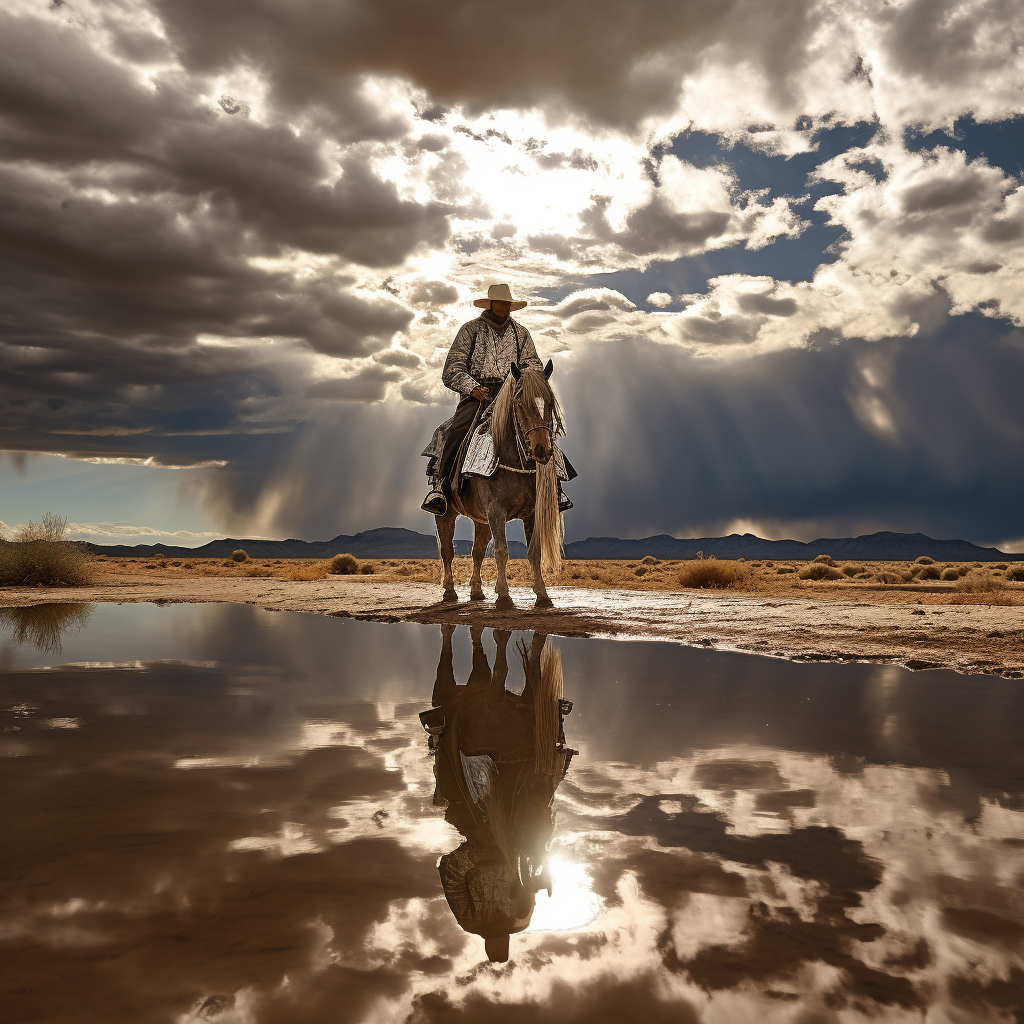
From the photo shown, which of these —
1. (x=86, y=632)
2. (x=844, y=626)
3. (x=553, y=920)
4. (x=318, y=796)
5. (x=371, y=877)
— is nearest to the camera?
(x=553, y=920)

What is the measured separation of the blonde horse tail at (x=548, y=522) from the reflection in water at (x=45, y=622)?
5.52 metres

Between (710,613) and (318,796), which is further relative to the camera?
(710,613)

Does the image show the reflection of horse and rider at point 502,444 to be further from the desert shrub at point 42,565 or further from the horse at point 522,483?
the desert shrub at point 42,565

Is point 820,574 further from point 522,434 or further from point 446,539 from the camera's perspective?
point 522,434

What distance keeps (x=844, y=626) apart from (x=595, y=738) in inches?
197

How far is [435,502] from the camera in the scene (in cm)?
1095

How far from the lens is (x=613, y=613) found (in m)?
9.05

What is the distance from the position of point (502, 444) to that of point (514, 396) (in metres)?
0.66

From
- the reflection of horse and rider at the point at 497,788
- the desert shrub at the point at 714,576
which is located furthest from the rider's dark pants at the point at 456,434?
the desert shrub at the point at 714,576

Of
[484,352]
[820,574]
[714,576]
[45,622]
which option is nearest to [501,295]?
[484,352]

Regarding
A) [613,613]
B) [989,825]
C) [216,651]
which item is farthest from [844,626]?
[216,651]

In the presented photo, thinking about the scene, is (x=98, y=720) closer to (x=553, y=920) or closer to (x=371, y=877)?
(x=371, y=877)

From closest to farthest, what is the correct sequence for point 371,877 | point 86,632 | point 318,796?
point 371,877, point 318,796, point 86,632

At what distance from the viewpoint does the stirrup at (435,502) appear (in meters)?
10.8
